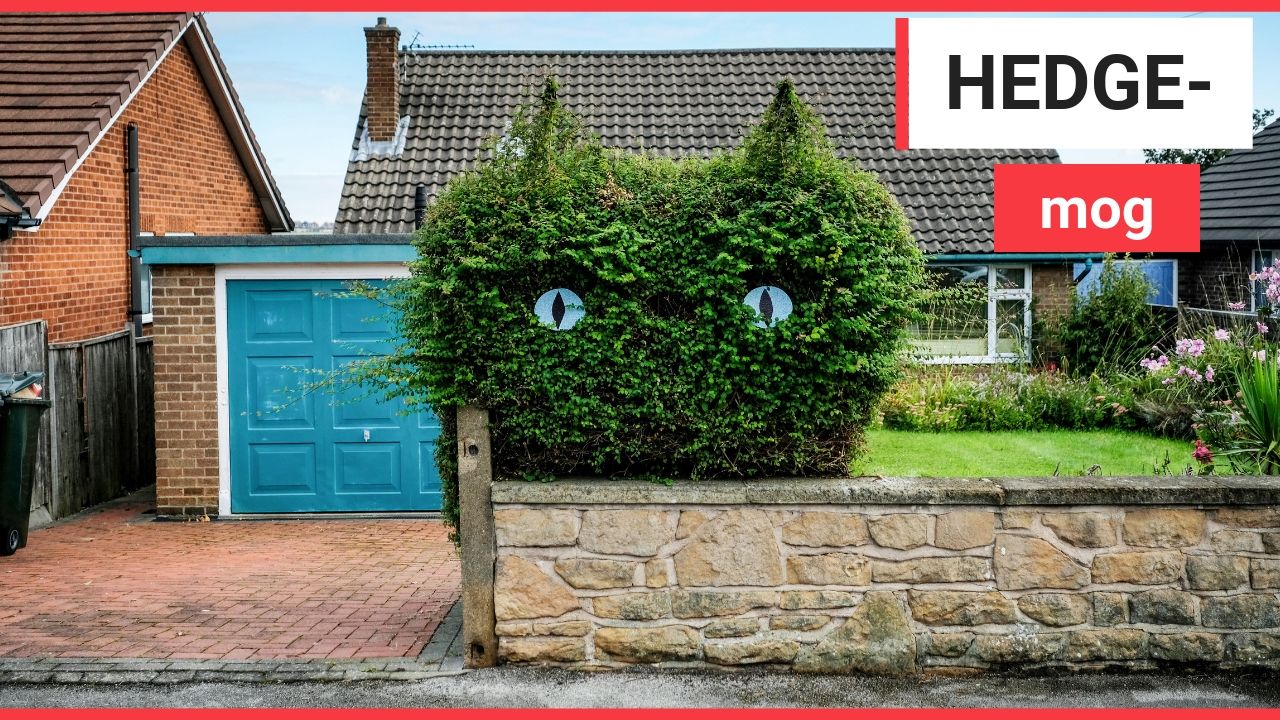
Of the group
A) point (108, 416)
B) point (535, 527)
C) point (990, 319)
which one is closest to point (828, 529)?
point (535, 527)

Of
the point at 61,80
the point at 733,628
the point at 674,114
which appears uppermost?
the point at 674,114

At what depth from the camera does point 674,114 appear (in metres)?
20.8

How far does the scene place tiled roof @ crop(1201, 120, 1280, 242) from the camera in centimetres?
2130

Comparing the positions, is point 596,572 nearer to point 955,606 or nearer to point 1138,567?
point 955,606

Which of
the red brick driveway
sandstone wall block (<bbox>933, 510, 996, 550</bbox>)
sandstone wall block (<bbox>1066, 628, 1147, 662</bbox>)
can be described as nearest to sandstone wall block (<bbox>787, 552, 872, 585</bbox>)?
sandstone wall block (<bbox>933, 510, 996, 550</bbox>)

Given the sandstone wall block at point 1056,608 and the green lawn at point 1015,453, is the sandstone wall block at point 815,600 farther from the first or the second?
the green lawn at point 1015,453

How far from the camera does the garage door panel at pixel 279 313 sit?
11.2 metres

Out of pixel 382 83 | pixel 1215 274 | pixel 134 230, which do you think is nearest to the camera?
pixel 134 230

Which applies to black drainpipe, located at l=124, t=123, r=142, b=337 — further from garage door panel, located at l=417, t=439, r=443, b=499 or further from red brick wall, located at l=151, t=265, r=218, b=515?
garage door panel, located at l=417, t=439, r=443, b=499

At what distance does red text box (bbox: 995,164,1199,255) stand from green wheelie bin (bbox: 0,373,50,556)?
36.2ft

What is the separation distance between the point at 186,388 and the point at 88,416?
1.65m

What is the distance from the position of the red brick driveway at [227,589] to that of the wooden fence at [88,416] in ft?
1.60

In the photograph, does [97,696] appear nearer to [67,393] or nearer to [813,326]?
[813,326]

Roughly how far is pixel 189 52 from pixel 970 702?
15.1 meters
